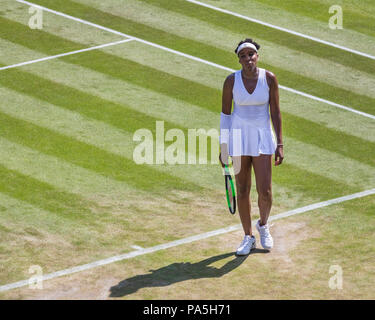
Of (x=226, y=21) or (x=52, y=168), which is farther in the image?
(x=226, y=21)

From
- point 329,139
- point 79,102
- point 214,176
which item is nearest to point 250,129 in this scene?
point 214,176

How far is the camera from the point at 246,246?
9.84 meters

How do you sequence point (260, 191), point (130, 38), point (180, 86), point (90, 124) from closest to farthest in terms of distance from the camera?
point (260, 191)
point (90, 124)
point (180, 86)
point (130, 38)

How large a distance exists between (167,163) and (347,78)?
5103mm

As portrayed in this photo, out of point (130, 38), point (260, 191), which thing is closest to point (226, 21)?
point (130, 38)

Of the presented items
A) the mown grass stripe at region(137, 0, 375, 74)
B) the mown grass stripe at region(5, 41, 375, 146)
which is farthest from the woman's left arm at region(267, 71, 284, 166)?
the mown grass stripe at region(137, 0, 375, 74)

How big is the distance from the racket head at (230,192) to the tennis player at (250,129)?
0.09m

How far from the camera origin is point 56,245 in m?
10.1

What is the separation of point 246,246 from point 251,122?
1.48 metres

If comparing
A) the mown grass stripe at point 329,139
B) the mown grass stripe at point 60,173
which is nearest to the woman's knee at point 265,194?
the mown grass stripe at point 60,173

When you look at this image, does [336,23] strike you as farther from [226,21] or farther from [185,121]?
[185,121]
